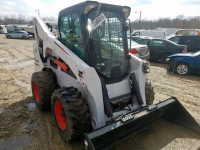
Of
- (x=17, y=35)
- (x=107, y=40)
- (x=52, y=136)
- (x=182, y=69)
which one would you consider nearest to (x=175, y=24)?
(x=17, y=35)

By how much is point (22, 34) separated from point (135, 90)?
1113 inches

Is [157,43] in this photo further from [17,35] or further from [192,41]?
[17,35]

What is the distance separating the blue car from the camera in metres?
7.15

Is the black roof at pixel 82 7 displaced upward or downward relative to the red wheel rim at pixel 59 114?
upward

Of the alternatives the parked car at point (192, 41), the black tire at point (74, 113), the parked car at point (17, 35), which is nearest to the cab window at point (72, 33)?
the black tire at point (74, 113)

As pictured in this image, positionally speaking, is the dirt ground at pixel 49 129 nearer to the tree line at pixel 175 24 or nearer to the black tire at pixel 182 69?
the black tire at pixel 182 69

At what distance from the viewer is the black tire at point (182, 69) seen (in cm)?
739

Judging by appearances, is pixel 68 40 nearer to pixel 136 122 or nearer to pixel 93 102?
pixel 93 102

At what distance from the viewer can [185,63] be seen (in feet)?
24.4

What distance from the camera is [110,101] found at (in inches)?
123

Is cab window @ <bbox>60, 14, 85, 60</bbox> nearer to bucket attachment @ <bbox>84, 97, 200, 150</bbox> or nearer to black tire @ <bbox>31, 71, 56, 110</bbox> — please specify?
black tire @ <bbox>31, 71, 56, 110</bbox>

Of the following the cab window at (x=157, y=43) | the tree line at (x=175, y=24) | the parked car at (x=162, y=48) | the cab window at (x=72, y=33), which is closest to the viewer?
the cab window at (x=72, y=33)

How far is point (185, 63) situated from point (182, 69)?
1.00 feet

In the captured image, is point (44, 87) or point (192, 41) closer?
point (44, 87)
